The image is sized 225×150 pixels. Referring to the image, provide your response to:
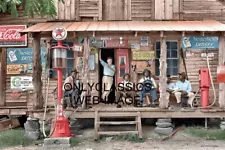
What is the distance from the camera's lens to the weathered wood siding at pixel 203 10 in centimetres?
1436

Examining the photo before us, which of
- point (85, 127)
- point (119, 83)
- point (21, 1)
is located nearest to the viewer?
point (21, 1)

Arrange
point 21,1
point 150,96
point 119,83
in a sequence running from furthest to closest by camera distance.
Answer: point 119,83 → point 150,96 → point 21,1

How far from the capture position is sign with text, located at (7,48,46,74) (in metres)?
14.7

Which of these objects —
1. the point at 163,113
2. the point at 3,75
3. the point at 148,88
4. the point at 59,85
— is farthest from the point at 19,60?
the point at 163,113

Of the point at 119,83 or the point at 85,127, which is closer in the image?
the point at 85,127

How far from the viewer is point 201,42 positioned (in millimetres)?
14109

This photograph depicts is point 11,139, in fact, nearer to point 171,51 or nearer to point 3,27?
point 3,27

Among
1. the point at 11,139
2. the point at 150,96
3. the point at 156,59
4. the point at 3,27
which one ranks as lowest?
the point at 11,139

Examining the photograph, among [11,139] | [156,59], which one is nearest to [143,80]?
[156,59]

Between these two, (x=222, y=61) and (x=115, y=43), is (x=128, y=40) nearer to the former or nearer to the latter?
(x=115, y=43)

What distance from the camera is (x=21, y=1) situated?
7.63 metres

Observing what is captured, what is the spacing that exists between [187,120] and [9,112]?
21.1 feet

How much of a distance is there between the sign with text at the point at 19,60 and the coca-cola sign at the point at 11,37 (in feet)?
0.80

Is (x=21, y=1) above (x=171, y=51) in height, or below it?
above
